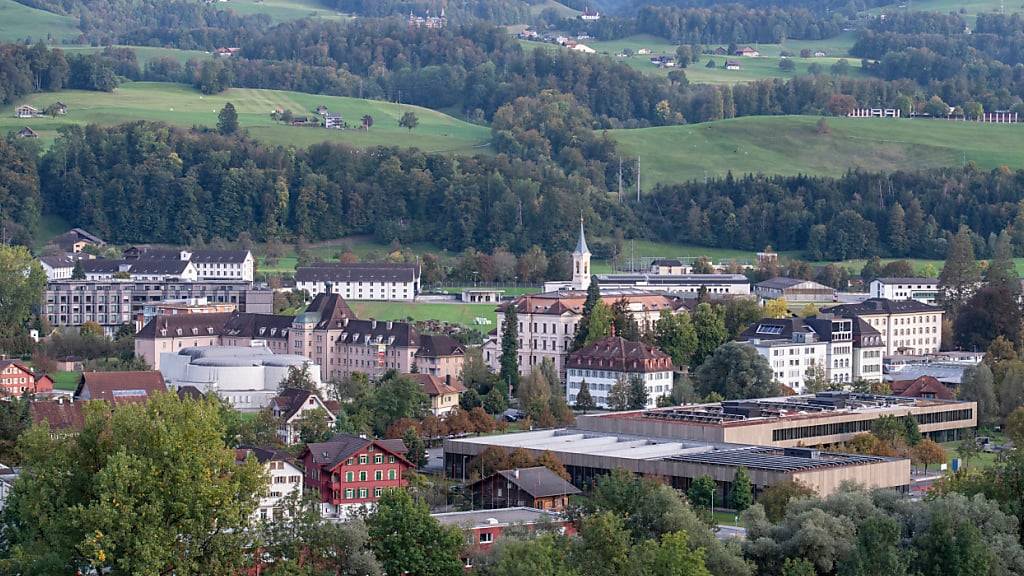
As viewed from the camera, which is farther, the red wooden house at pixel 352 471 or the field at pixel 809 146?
the field at pixel 809 146

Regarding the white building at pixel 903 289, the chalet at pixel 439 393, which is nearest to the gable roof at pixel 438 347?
the chalet at pixel 439 393

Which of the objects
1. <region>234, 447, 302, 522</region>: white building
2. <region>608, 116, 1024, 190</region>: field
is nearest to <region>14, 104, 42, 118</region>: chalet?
<region>608, 116, 1024, 190</region>: field

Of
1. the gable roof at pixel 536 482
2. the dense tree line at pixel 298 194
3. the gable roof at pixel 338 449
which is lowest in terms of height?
the dense tree line at pixel 298 194

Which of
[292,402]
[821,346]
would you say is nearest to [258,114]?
[821,346]

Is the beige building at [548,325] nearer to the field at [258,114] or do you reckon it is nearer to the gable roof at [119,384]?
the gable roof at [119,384]

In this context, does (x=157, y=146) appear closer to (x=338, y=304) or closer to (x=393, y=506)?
(x=338, y=304)

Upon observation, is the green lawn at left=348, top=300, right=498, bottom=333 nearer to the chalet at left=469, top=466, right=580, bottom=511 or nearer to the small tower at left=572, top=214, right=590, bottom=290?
the small tower at left=572, top=214, right=590, bottom=290
